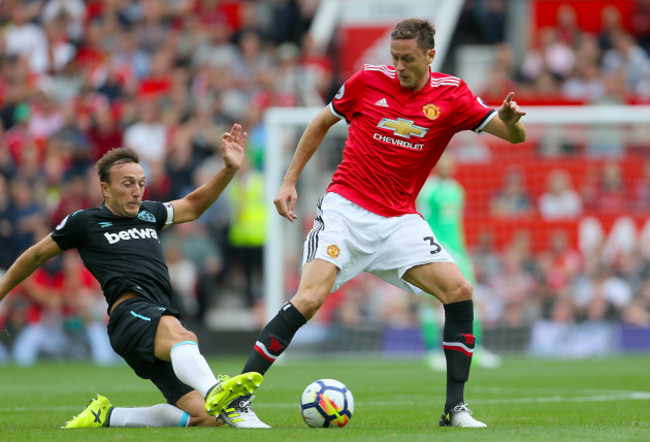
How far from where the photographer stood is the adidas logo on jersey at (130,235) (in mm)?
6809

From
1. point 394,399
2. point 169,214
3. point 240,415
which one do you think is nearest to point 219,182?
point 169,214

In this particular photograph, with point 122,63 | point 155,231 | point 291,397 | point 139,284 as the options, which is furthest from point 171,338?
point 122,63

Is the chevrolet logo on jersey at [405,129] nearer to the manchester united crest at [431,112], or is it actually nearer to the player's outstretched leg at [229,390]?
the manchester united crest at [431,112]

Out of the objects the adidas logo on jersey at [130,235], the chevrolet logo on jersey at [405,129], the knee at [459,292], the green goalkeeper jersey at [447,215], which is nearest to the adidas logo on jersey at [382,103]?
the chevrolet logo on jersey at [405,129]

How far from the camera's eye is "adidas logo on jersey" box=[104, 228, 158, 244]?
681cm

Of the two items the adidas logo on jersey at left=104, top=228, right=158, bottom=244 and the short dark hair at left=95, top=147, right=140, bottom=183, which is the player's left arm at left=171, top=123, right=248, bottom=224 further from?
the short dark hair at left=95, top=147, right=140, bottom=183

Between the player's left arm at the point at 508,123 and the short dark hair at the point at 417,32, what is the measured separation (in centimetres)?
60

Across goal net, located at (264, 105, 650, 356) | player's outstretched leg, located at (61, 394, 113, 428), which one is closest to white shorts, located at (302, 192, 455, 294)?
player's outstretched leg, located at (61, 394, 113, 428)

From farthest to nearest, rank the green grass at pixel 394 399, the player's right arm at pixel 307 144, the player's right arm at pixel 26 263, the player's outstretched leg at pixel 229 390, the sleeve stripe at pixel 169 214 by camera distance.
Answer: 1. the sleeve stripe at pixel 169 214
2. the player's right arm at pixel 307 144
3. the player's right arm at pixel 26 263
4. the green grass at pixel 394 399
5. the player's outstretched leg at pixel 229 390

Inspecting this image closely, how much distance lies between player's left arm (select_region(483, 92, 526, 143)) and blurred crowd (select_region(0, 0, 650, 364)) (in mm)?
9244

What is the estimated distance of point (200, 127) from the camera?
16828 millimetres

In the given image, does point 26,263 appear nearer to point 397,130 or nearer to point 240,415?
point 240,415

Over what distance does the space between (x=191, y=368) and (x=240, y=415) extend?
1.35 feet

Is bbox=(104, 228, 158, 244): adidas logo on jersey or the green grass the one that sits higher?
bbox=(104, 228, 158, 244): adidas logo on jersey
